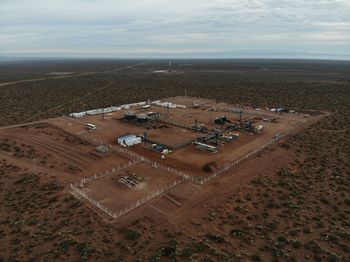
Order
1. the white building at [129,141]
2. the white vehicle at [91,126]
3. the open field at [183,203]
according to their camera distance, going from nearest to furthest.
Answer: the open field at [183,203] → the white building at [129,141] → the white vehicle at [91,126]

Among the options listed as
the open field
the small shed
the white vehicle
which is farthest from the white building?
the white vehicle

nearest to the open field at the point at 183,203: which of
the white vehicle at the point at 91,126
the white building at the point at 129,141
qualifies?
the white vehicle at the point at 91,126

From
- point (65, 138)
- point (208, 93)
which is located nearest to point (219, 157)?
point (65, 138)

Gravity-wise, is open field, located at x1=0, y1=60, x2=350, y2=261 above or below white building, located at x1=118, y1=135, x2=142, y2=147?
below

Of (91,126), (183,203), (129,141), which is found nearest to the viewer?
(183,203)

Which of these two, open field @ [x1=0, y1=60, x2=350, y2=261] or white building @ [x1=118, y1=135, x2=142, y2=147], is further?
white building @ [x1=118, y1=135, x2=142, y2=147]

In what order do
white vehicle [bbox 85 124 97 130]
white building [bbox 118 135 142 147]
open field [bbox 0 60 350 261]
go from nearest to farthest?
1. open field [bbox 0 60 350 261]
2. white building [bbox 118 135 142 147]
3. white vehicle [bbox 85 124 97 130]

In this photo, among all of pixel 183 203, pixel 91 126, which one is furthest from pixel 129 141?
pixel 183 203

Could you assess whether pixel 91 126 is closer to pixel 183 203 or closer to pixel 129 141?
pixel 129 141

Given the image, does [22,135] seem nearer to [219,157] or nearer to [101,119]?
[101,119]

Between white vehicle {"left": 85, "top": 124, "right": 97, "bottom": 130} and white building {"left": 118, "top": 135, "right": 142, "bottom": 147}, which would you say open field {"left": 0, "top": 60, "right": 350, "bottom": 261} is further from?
white building {"left": 118, "top": 135, "right": 142, "bottom": 147}

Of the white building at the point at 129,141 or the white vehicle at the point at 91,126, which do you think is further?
the white vehicle at the point at 91,126

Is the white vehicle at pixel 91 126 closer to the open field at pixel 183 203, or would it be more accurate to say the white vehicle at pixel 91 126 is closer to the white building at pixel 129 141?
the open field at pixel 183 203
